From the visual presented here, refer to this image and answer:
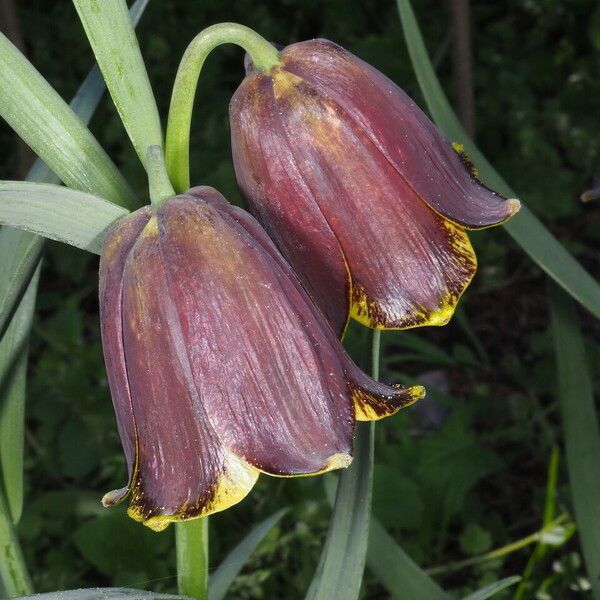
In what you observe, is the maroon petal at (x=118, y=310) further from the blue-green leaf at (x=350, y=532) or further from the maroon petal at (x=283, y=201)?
the blue-green leaf at (x=350, y=532)

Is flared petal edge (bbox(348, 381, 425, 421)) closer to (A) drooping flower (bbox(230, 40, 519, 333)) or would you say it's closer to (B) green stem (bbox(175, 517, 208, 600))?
(A) drooping flower (bbox(230, 40, 519, 333))

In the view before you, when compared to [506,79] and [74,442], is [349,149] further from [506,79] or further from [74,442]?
[506,79]

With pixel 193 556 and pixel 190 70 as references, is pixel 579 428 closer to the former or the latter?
pixel 193 556

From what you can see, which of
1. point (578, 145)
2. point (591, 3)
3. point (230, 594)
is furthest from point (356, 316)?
point (591, 3)

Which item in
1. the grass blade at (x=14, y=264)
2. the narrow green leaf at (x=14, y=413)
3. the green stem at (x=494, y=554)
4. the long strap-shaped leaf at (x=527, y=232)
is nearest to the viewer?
the grass blade at (x=14, y=264)

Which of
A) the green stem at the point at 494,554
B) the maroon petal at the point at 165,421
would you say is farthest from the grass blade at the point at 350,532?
the green stem at the point at 494,554

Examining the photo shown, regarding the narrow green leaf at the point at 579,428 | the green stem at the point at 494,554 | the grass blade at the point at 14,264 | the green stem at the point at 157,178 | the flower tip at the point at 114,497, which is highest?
the green stem at the point at 157,178
